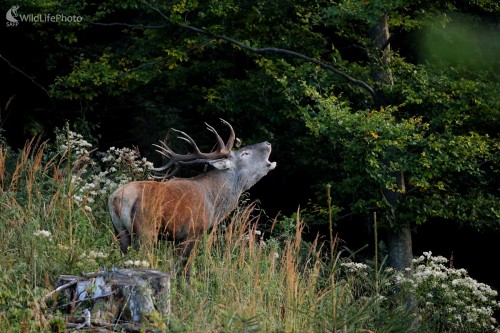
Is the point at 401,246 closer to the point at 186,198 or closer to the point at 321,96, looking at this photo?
the point at 321,96

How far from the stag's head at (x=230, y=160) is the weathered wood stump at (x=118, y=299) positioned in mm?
3291

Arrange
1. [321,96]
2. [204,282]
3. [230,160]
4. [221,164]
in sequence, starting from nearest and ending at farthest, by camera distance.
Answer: [204,282] < [221,164] < [230,160] < [321,96]

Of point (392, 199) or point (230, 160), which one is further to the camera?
point (392, 199)

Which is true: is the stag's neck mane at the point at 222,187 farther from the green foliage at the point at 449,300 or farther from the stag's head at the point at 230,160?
the green foliage at the point at 449,300

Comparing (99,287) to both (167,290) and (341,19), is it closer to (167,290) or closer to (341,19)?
(167,290)

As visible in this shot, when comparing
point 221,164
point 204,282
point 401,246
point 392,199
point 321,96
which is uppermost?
point 321,96

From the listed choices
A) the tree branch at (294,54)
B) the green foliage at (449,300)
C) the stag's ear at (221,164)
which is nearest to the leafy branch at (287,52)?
the tree branch at (294,54)

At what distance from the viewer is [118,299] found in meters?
5.90

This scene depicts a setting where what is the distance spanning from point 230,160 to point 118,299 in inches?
147

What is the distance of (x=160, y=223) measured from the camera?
767 cm

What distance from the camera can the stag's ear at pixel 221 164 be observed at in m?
9.32

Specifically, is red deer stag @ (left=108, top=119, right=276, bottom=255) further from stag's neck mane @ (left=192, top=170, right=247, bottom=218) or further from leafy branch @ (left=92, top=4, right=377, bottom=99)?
leafy branch @ (left=92, top=4, right=377, bottom=99)

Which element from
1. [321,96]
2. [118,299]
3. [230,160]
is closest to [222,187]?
[230,160]

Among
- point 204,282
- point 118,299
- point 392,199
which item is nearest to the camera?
point 118,299
